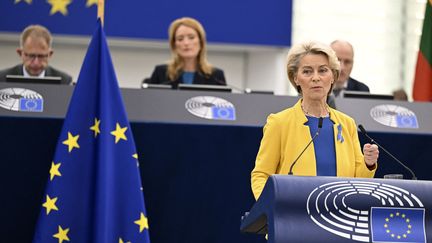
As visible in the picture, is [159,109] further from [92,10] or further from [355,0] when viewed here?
[355,0]

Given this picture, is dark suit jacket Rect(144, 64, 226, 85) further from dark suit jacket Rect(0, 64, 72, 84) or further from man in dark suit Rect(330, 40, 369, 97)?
man in dark suit Rect(330, 40, 369, 97)

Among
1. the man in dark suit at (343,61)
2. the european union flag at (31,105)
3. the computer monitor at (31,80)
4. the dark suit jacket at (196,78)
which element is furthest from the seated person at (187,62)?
the european union flag at (31,105)

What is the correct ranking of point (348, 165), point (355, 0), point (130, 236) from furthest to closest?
point (355, 0), point (130, 236), point (348, 165)

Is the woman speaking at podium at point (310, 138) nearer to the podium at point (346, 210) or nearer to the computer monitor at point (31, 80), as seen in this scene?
the podium at point (346, 210)

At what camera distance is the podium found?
282 centimetres

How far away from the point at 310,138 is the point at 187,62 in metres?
2.65

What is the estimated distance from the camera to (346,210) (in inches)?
113

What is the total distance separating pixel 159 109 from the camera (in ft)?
15.9

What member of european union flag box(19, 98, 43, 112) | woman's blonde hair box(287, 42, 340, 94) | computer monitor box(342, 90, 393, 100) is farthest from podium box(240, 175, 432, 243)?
computer monitor box(342, 90, 393, 100)

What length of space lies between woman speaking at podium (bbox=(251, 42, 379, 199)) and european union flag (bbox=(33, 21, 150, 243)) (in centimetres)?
117

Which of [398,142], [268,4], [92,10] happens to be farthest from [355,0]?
[398,142]

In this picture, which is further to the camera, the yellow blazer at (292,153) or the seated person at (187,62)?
the seated person at (187,62)

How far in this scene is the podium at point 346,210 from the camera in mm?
2822

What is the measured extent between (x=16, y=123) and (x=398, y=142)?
202 centimetres
